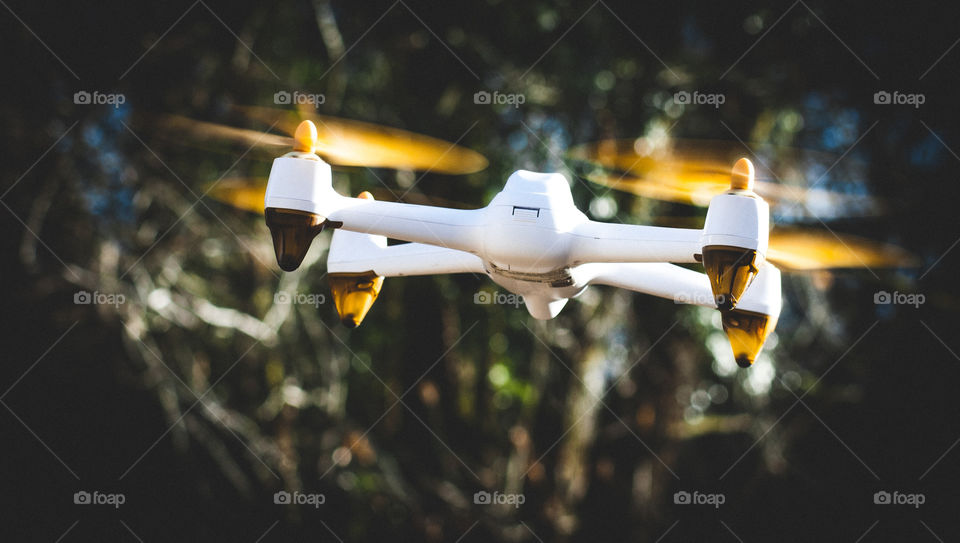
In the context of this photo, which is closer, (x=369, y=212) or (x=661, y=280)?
(x=369, y=212)

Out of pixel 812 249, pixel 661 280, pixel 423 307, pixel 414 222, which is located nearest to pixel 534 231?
pixel 414 222

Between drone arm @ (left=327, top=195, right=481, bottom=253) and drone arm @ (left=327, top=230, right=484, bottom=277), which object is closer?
drone arm @ (left=327, top=195, right=481, bottom=253)

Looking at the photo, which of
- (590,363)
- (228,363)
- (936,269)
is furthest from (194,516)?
(936,269)

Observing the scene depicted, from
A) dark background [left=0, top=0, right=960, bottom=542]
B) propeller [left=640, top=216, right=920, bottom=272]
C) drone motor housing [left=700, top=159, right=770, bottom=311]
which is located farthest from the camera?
dark background [left=0, top=0, right=960, bottom=542]

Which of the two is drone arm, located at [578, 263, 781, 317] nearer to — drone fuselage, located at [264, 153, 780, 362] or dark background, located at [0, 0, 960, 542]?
drone fuselage, located at [264, 153, 780, 362]

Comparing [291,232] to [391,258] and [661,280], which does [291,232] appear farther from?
[661,280]

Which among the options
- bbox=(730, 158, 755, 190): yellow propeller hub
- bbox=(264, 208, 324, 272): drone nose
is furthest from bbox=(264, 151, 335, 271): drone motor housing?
bbox=(730, 158, 755, 190): yellow propeller hub

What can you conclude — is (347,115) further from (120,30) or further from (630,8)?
(630,8)

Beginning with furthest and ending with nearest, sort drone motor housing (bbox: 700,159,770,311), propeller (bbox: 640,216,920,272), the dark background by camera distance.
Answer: the dark background, propeller (bbox: 640,216,920,272), drone motor housing (bbox: 700,159,770,311)

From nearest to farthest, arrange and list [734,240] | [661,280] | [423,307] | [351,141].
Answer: [734,240] → [351,141] → [661,280] → [423,307]
